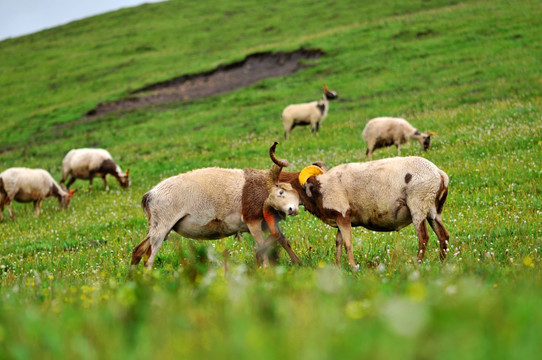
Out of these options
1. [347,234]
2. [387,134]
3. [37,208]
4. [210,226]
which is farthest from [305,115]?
[347,234]


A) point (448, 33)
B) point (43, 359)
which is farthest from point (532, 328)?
point (448, 33)

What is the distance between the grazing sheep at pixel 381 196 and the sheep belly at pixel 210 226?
1390 millimetres

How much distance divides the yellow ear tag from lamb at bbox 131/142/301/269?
27 centimetres

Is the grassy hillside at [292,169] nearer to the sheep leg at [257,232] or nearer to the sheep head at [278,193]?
the sheep leg at [257,232]

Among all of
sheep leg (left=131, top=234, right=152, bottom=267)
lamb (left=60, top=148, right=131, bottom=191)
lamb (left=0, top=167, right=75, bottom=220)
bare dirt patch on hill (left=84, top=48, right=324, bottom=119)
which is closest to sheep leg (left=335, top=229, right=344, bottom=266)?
sheep leg (left=131, top=234, right=152, bottom=267)

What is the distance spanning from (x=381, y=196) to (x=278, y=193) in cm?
178

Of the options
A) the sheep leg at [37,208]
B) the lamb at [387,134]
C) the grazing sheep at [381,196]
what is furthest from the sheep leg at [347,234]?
the sheep leg at [37,208]

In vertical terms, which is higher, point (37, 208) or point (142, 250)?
point (142, 250)

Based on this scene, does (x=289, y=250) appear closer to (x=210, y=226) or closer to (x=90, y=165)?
(x=210, y=226)

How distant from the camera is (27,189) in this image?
61.4 ft

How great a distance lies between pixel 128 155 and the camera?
2911 centimetres

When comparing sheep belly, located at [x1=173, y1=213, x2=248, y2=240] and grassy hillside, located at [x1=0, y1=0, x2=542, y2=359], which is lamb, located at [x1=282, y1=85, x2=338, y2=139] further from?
sheep belly, located at [x1=173, y1=213, x2=248, y2=240]

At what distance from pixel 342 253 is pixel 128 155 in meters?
21.7

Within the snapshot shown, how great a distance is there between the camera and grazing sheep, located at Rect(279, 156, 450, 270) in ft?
28.6
